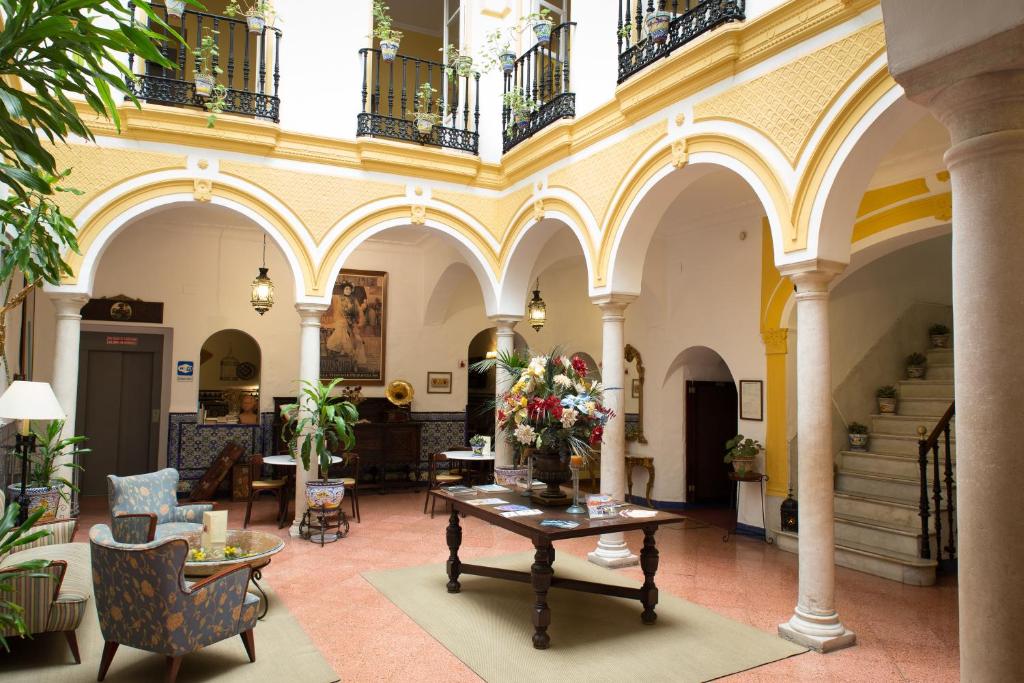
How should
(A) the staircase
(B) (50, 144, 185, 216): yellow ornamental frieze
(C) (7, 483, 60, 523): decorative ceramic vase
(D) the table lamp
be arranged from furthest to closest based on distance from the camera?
1. (B) (50, 144, 185, 216): yellow ornamental frieze
2. (A) the staircase
3. (C) (7, 483, 60, 523): decorative ceramic vase
4. (D) the table lamp

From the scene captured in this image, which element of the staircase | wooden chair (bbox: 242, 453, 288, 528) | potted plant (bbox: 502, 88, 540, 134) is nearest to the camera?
the staircase

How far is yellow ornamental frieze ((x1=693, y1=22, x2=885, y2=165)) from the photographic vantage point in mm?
4594

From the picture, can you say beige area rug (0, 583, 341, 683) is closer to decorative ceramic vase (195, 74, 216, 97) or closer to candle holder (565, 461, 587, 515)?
candle holder (565, 461, 587, 515)

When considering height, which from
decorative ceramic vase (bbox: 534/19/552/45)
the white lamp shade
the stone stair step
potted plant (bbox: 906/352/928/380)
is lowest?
the stone stair step

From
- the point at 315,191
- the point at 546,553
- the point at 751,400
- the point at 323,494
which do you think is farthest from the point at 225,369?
the point at 546,553

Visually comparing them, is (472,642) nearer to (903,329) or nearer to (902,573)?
(902,573)

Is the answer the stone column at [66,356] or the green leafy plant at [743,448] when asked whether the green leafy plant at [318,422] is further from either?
the green leafy plant at [743,448]

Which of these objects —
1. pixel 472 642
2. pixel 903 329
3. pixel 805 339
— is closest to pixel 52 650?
pixel 472 642

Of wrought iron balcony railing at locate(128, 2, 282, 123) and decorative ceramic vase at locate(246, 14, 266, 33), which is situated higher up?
decorative ceramic vase at locate(246, 14, 266, 33)

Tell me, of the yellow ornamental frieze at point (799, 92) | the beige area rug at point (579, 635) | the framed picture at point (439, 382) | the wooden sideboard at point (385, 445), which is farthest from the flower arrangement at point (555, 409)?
the framed picture at point (439, 382)

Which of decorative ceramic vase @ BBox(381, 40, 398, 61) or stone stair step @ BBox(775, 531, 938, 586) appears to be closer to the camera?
stone stair step @ BBox(775, 531, 938, 586)

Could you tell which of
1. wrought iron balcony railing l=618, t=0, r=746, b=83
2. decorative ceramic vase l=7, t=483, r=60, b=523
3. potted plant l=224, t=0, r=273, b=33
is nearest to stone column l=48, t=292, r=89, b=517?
decorative ceramic vase l=7, t=483, r=60, b=523

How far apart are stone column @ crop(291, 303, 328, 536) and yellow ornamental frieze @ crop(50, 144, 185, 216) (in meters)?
2.12

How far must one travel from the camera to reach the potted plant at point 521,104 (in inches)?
318
